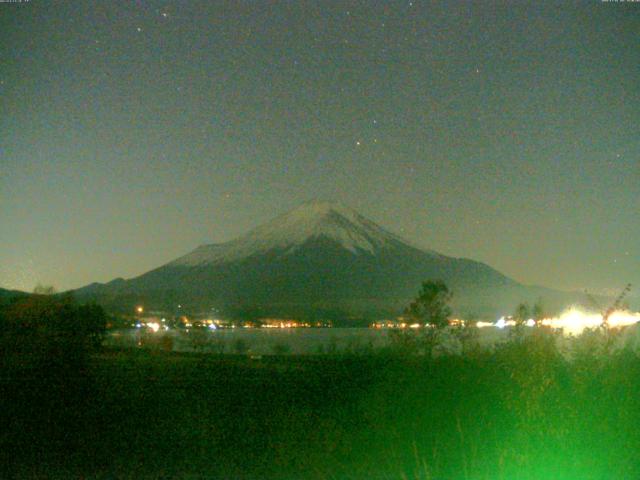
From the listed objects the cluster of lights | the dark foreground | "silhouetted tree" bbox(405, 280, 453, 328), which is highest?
"silhouetted tree" bbox(405, 280, 453, 328)

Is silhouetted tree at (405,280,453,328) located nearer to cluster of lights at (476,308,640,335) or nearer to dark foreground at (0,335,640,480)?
dark foreground at (0,335,640,480)

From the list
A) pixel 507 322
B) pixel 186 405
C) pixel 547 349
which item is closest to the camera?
pixel 547 349

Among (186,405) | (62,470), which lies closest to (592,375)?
(62,470)

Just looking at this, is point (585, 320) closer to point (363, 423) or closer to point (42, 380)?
point (363, 423)

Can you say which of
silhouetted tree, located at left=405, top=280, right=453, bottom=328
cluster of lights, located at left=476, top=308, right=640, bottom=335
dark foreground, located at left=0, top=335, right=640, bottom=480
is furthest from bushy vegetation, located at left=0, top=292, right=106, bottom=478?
silhouetted tree, located at left=405, top=280, right=453, bottom=328

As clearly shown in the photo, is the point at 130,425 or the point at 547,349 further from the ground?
the point at 547,349

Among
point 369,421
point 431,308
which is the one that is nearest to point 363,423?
point 369,421

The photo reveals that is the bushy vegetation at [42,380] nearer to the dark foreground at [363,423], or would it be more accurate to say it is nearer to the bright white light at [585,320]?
the dark foreground at [363,423]

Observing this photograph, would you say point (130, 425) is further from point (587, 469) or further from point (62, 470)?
point (587, 469)
